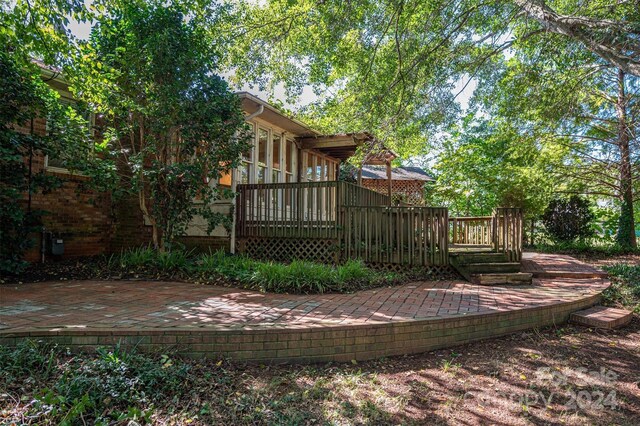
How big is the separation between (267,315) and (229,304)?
31.8 inches

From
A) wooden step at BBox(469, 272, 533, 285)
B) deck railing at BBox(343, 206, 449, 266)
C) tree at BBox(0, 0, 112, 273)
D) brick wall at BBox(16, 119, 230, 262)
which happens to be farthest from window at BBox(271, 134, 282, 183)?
wooden step at BBox(469, 272, 533, 285)

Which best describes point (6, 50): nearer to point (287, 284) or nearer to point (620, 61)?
point (287, 284)

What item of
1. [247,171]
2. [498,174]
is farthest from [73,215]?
[498,174]

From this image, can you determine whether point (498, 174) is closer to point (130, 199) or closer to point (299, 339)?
point (130, 199)

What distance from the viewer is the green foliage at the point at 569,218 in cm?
1378

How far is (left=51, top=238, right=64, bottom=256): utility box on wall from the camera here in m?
7.28

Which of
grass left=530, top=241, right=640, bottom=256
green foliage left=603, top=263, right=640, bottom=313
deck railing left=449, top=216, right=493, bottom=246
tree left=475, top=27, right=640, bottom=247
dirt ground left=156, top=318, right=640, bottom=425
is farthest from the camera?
grass left=530, top=241, right=640, bottom=256

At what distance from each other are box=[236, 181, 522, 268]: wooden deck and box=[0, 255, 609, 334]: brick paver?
1.05 meters

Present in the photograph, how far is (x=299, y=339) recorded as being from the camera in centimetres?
342

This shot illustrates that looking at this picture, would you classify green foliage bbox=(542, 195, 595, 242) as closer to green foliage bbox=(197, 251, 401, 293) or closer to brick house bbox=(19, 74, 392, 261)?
Result: brick house bbox=(19, 74, 392, 261)

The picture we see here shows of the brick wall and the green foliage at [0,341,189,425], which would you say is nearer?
the green foliage at [0,341,189,425]

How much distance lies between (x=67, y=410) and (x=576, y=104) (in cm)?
1054

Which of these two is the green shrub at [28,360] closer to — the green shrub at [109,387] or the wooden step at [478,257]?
the green shrub at [109,387]

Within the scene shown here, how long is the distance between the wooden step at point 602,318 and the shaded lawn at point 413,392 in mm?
881
